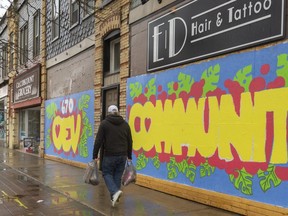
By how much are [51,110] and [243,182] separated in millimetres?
11459

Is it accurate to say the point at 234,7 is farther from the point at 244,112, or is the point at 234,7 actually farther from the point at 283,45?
the point at 244,112

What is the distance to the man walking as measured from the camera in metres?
6.80

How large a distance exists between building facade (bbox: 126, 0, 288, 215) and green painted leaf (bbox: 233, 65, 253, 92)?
16 millimetres

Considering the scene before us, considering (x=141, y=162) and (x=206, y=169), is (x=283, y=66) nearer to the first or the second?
(x=206, y=169)

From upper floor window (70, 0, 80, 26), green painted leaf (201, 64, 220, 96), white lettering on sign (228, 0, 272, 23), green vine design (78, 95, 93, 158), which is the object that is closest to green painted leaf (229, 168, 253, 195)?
green painted leaf (201, 64, 220, 96)

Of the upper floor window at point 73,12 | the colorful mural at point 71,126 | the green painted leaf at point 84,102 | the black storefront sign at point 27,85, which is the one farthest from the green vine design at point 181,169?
the black storefront sign at point 27,85

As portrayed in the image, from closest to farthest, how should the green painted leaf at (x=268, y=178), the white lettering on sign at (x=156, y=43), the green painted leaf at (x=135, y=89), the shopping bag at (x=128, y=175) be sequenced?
the green painted leaf at (x=268, y=178) < the shopping bag at (x=128, y=175) < the white lettering on sign at (x=156, y=43) < the green painted leaf at (x=135, y=89)

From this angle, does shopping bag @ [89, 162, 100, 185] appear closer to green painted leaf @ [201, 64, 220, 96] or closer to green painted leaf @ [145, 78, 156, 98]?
green painted leaf @ [201, 64, 220, 96]

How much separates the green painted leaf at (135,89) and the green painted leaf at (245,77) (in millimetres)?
3290

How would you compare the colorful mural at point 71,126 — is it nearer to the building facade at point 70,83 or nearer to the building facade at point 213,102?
the building facade at point 70,83

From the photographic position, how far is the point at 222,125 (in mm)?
6559

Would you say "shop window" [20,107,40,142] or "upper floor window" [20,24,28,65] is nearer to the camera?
"upper floor window" [20,24,28,65]

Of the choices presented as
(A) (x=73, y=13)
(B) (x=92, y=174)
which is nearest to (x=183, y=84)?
(B) (x=92, y=174)

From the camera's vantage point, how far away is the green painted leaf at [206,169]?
6785mm
